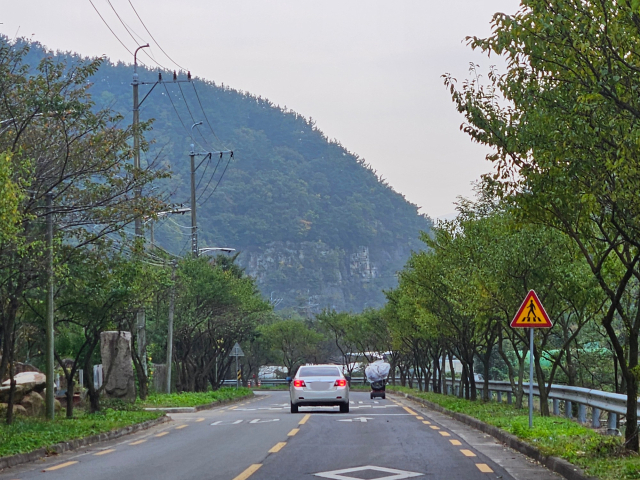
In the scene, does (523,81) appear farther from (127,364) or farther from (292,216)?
(292,216)

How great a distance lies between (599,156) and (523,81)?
173 centimetres

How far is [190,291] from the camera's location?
41406 millimetres

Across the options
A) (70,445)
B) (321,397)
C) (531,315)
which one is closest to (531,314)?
(531,315)

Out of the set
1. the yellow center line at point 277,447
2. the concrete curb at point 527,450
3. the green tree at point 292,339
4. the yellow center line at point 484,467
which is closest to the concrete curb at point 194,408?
the concrete curb at point 527,450

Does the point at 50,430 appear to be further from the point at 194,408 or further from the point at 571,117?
the point at 194,408

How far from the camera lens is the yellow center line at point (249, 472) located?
10750 mm

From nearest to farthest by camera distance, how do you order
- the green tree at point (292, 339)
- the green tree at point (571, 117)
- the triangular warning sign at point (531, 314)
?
the green tree at point (571, 117), the triangular warning sign at point (531, 314), the green tree at point (292, 339)

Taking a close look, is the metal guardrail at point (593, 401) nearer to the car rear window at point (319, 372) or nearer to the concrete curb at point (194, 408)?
the car rear window at point (319, 372)

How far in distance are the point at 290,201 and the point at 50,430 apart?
143m

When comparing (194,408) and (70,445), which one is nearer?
(70,445)

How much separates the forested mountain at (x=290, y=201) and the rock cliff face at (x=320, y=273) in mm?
194

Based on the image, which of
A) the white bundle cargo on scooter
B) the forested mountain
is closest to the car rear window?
the white bundle cargo on scooter

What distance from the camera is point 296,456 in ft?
43.6

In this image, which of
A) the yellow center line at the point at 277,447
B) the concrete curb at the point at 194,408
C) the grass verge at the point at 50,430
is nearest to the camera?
the grass verge at the point at 50,430
